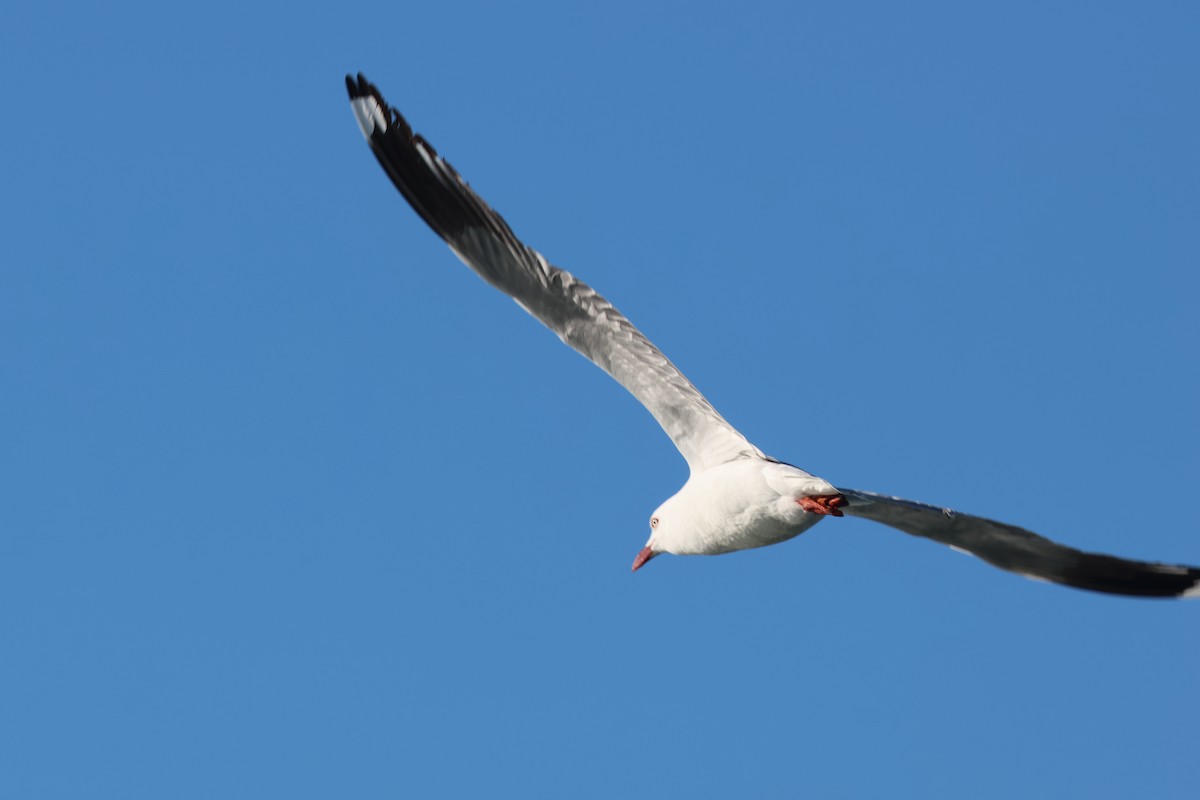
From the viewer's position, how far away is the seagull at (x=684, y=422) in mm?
11469

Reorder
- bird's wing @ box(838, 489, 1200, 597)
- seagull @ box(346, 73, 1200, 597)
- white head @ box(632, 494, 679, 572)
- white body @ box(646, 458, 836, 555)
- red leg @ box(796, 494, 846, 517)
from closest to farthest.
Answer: red leg @ box(796, 494, 846, 517)
white body @ box(646, 458, 836, 555)
seagull @ box(346, 73, 1200, 597)
bird's wing @ box(838, 489, 1200, 597)
white head @ box(632, 494, 679, 572)

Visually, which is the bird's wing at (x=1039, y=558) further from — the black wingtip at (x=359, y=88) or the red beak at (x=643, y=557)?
the black wingtip at (x=359, y=88)

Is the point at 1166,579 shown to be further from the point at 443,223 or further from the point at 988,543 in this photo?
the point at 443,223

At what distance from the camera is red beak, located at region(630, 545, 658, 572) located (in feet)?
44.3

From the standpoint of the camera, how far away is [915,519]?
1180 cm

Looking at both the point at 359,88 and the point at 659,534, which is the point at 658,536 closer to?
the point at 659,534

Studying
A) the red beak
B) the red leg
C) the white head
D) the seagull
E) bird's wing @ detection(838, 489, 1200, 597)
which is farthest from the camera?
the red beak

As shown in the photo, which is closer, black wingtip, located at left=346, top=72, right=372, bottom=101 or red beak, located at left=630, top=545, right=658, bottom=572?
black wingtip, located at left=346, top=72, right=372, bottom=101

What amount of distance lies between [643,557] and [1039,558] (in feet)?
10.5

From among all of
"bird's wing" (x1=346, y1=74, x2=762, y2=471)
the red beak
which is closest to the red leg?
"bird's wing" (x1=346, y1=74, x2=762, y2=471)

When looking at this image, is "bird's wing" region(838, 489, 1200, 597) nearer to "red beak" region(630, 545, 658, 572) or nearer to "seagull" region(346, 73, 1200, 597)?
"seagull" region(346, 73, 1200, 597)

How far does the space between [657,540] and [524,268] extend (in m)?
2.81

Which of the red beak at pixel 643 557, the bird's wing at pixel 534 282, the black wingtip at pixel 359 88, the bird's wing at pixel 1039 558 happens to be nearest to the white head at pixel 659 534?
the red beak at pixel 643 557

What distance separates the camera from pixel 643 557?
13562mm
